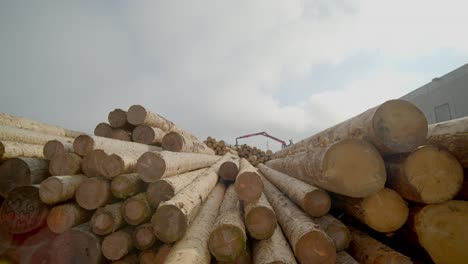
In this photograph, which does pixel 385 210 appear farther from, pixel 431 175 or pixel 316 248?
pixel 316 248

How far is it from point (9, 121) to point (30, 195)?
2.06 m

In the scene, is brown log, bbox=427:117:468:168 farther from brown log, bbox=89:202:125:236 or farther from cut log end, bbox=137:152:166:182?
brown log, bbox=89:202:125:236

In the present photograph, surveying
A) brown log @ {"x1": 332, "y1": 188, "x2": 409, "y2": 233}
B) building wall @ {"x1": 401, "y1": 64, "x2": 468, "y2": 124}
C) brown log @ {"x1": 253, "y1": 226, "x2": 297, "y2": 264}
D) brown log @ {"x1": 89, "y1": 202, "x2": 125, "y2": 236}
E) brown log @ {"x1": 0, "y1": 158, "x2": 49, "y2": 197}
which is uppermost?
building wall @ {"x1": 401, "y1": 64, "x2": 468, "y2": 124}

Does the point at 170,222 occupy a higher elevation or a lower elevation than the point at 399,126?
lower

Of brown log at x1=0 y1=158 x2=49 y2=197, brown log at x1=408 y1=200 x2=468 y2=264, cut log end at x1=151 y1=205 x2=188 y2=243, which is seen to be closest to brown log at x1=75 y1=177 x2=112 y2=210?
brown log at x1=0 y1=158 x2=49 y2=197

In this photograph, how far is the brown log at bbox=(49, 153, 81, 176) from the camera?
11.1ft

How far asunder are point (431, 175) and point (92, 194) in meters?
3.59

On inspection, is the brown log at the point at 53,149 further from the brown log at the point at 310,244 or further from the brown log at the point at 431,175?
the brown log at the point at 431,175

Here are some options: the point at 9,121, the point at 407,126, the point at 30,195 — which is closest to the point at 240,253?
the point at 407,126

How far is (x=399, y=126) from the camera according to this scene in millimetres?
2408

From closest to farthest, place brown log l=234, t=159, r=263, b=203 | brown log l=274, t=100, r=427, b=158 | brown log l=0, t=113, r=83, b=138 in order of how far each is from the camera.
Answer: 1. brown log l=274, t=100, r=427, b=158
2. brown log l=234, t=159, r=263, b=203
3. brown log l=0, t=113, r=83, b=138

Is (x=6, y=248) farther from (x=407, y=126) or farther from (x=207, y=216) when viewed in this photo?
(x=407, y=126)

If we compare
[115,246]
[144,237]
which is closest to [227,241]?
[144,237]

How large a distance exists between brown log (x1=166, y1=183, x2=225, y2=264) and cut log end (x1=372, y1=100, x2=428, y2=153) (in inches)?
77.8
